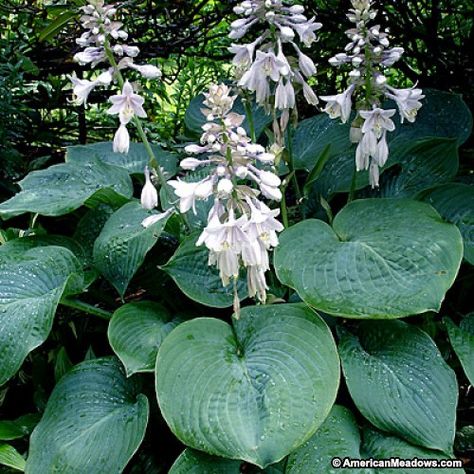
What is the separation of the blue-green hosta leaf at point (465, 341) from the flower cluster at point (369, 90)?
0.65 metres

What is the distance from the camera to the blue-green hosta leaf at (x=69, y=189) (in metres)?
2.40

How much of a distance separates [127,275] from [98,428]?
59cm

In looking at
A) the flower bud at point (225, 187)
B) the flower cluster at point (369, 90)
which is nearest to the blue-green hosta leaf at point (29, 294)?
the flower bud at point (225, 187)

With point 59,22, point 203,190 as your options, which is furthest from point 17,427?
point 59,22

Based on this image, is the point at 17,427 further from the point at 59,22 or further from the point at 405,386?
the point at 59,22

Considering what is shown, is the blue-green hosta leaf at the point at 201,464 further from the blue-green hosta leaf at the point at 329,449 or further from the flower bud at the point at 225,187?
the flower bud at the point at 225,187

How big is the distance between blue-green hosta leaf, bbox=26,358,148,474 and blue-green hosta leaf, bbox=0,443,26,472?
0.05 meters

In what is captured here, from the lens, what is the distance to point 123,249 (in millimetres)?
2215

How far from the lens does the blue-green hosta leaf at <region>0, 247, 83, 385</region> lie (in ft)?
6.12

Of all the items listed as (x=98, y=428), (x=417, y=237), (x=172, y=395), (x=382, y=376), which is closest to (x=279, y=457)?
(x=172, y=395)

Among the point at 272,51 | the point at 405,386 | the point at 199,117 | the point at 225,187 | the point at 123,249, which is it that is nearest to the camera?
the point at 225,187

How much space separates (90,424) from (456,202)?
5.32ft

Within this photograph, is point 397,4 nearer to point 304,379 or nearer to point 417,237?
point 417,237

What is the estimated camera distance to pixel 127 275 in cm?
219
